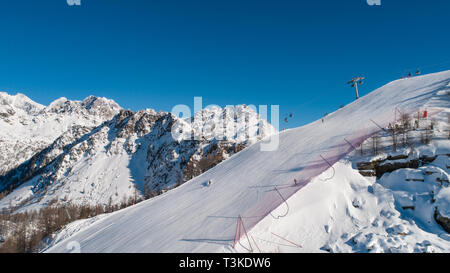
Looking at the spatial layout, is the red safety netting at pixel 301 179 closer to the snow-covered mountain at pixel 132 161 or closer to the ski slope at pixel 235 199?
the ski slope at pixel 235 199

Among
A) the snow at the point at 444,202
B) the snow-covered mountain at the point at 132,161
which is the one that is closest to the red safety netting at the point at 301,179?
the snow at the point at 444,202

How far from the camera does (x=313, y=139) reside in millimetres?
20016

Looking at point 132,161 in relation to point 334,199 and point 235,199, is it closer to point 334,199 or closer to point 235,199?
point 235,199

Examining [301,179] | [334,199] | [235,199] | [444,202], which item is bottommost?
[235,199]

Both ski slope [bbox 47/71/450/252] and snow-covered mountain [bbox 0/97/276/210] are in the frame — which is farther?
snow-covered mountain [bbox 0/97/276/210]

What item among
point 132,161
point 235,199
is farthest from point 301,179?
point 132,161

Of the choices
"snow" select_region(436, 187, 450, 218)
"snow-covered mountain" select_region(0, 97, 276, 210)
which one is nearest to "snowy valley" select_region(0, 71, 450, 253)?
"snow" select_region(436, 187, 450, 218)

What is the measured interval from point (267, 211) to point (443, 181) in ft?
26.1

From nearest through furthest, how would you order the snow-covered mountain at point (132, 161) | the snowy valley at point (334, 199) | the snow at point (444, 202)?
the snow at point (444, 202)
the snowy valley at point (334, 199)
the snow-covered mountain at point (132, 161)

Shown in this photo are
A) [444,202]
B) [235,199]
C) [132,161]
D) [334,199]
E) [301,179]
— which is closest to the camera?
[444,202]

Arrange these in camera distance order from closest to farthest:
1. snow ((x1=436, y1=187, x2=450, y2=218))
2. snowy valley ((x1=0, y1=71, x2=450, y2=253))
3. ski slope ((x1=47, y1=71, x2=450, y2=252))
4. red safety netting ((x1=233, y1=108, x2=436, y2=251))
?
snow ((x1=436, y1=187, x2=450, y2=218)), snowy valley ((x1=0, y1=71, x2=450, y2=253)), red safety netting ((x1=233, y1=108, x2=436, y2=251)), ski slope ((x1=47, y1=71, x2=450, y2=252))

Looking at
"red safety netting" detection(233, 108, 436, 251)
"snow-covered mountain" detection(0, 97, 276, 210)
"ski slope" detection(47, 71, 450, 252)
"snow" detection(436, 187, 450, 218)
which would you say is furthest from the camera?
"snow-covered mountain" detection(0, 97, 276, 210)

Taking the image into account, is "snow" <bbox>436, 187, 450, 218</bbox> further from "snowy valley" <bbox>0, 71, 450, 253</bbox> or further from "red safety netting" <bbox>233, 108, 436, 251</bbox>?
"red safety netting" <bbox>233, 108, 436, 251</bbox>

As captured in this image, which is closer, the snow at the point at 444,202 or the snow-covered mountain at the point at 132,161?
the snow at the point at 444,202
